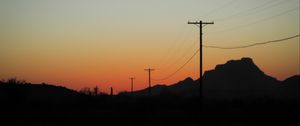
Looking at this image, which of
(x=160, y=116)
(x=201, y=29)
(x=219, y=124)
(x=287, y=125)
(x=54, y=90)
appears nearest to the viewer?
(x=287, y=125)

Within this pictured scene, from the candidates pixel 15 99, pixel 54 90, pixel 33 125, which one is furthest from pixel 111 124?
pixel 54 90

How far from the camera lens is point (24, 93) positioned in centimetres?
8825

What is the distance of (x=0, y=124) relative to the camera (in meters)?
40.2

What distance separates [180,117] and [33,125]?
11.4 meters

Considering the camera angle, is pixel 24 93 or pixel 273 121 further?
pixel 24 93

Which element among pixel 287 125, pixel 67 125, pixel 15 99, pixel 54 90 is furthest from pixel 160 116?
pixel 54 90

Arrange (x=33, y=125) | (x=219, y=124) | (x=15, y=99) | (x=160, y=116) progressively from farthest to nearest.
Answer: (x=15, y=99) < (x=160, y=116) < (x=33, y=125) < (x=219, y=124)

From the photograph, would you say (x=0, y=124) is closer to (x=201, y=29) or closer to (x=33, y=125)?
(x=33, y=125)

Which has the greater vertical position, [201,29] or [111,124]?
[201,29]

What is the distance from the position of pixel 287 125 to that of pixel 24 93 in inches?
2299

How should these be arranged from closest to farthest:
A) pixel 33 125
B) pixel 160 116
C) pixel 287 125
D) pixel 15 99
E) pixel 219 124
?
pixel 287 125
pixel 219 124
pixel 33 125
pixel 160 116
pixel 15 99

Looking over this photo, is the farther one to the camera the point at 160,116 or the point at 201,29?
the point at 201,29

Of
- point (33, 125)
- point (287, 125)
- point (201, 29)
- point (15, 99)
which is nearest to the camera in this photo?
point (287, 125)

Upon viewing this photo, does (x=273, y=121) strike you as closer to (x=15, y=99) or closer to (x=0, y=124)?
(x=0, y=124)
